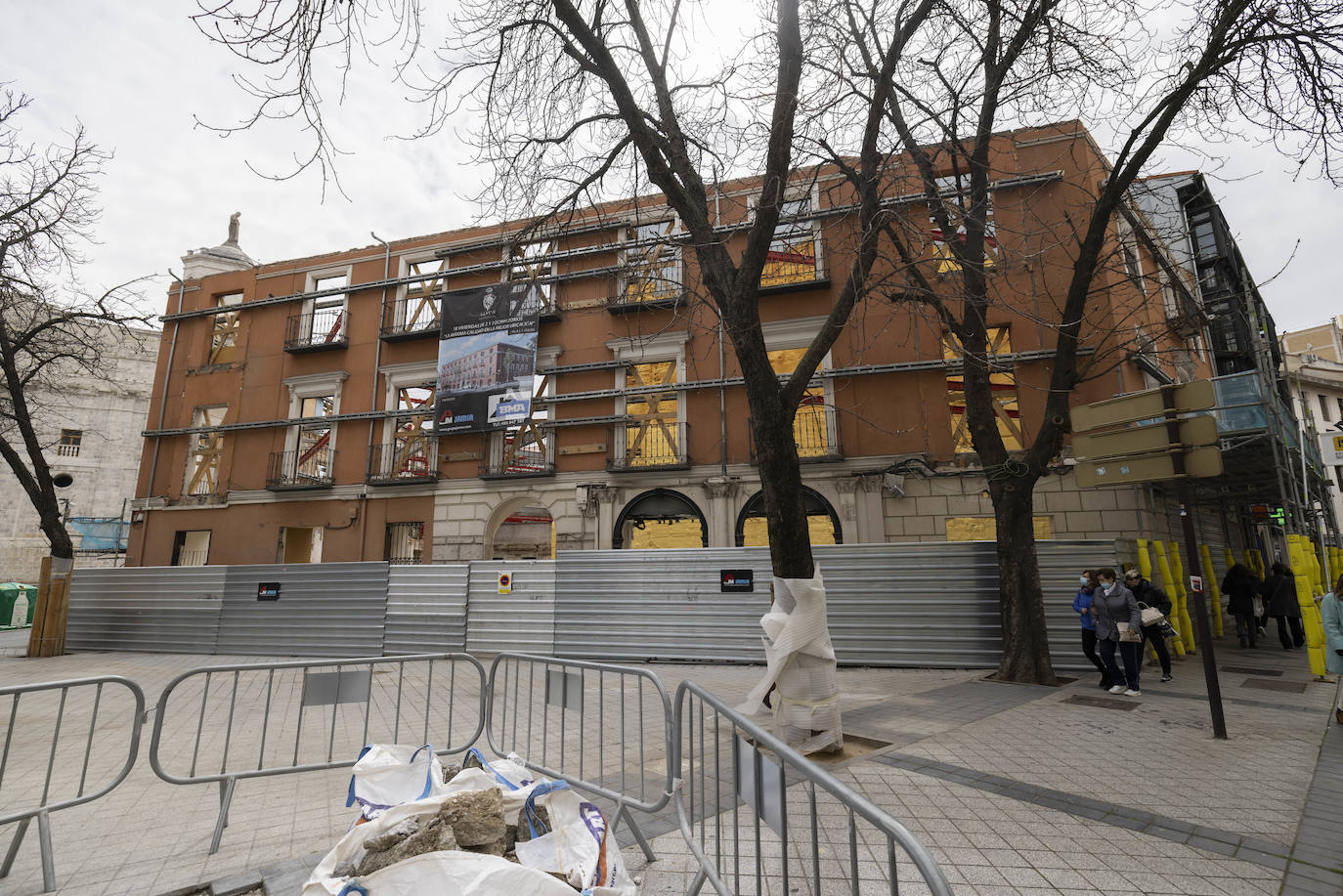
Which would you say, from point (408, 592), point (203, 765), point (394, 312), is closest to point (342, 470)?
point (394, 312)

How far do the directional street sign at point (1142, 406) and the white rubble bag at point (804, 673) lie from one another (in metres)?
4.23

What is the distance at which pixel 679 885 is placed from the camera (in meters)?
3.24

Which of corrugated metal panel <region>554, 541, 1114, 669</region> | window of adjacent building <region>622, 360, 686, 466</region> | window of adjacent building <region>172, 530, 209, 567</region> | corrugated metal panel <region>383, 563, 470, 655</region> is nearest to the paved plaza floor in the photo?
corrugated metal panel <region>554, 541, 1114, 669</region>

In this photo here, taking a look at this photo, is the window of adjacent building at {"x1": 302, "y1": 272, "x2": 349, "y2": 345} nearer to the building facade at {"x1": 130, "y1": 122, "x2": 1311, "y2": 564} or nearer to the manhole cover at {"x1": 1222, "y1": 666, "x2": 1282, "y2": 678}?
the building facade at {"x1": 130, "y1": 122, "x2": 1311, "y2": 564}

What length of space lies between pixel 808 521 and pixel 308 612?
1232 centimetres

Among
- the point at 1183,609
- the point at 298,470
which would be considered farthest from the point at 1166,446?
the point at 298,470

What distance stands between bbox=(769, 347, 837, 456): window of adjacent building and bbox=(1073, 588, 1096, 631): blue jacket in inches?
263

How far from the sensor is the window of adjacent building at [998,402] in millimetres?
15117

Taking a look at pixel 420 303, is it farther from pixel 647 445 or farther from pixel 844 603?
pixel 844 603

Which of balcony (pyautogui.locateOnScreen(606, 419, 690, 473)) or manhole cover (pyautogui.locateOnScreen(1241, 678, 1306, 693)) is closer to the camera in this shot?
manhole cover (pyautogui.locateOnScreen(1241, 678, 1306, 693))

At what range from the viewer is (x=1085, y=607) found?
939 centimetres

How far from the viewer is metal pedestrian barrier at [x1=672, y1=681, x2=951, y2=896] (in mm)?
1782

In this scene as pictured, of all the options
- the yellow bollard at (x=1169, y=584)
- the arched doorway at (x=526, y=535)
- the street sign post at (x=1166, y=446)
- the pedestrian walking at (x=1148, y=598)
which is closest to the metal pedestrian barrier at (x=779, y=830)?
the street sign post at (x=1166, y=446)

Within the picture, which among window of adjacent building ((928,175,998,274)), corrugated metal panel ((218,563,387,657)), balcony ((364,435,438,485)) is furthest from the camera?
balcony ((364,435,438,485))
